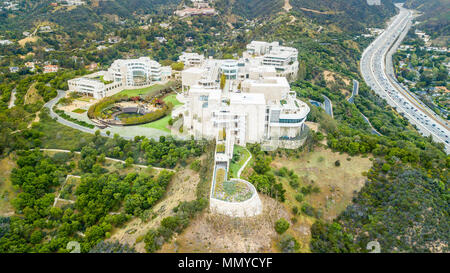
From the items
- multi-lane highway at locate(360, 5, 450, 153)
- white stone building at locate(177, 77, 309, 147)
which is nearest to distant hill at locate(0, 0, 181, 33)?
white stone building at locate(177, 77, 309, 147)

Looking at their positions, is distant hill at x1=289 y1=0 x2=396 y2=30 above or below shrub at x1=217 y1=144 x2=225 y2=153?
above

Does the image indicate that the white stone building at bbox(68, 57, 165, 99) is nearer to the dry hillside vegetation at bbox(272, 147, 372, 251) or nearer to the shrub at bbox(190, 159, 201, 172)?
the shrub at bbox(190, 159, 201, 172)

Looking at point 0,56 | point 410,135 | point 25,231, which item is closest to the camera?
point 25,231

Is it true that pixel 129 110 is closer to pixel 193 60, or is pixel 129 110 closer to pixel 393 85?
pixel 193 60

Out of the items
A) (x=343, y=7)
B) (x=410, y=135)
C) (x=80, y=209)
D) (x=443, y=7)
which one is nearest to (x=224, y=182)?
(x=80, y=209)

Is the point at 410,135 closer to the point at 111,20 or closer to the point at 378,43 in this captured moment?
the point at 378,43

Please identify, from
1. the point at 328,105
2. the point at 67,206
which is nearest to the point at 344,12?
the point at 328,105
